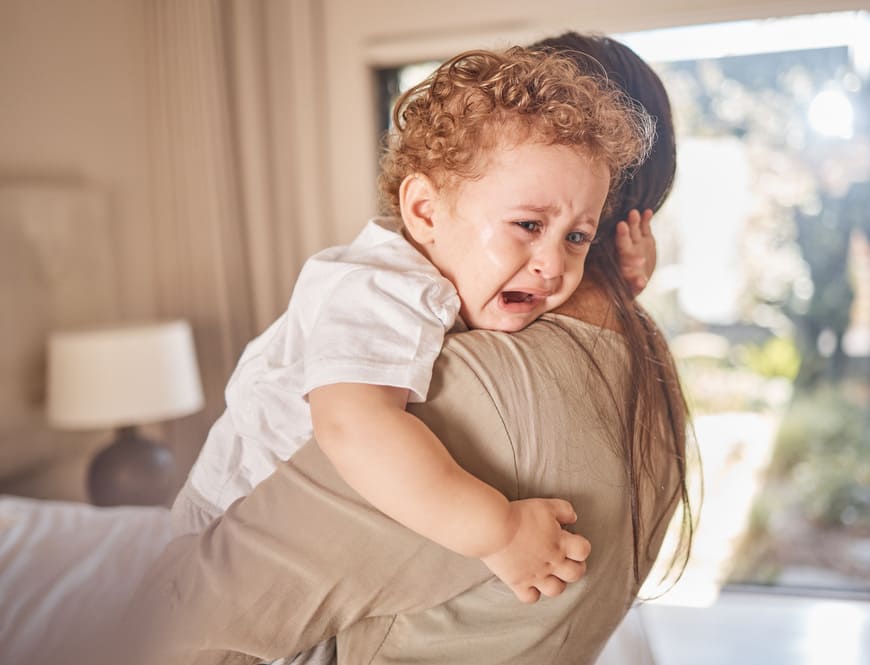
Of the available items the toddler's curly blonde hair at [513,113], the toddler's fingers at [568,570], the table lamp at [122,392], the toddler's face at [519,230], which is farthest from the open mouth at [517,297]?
the table lamp at [122,392]

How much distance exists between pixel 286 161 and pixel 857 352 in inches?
90.8

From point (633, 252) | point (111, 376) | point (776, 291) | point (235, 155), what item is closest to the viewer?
point (633, 252)

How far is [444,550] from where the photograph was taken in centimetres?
67

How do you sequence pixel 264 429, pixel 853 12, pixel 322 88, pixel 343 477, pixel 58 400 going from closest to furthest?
pixel 343 477 → pixel 264 429 → pixel 58 400 → pixel 322 88 → pixel 853 12

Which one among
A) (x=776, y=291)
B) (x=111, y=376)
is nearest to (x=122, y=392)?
(x=111, y=376)

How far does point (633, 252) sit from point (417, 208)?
9.2 inches

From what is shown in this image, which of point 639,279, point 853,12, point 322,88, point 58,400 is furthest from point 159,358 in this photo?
point 853,12

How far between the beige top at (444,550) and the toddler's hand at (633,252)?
133 mm

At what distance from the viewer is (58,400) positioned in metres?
2.38

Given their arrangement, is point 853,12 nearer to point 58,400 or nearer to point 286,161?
point 286,161

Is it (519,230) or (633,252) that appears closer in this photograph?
(519,230)

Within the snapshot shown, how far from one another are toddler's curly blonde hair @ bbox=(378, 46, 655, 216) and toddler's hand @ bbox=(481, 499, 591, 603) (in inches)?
11.4

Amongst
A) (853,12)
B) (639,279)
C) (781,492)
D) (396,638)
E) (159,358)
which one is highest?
(853,12)

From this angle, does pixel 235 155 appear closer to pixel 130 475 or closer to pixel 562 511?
pixel 130 475
